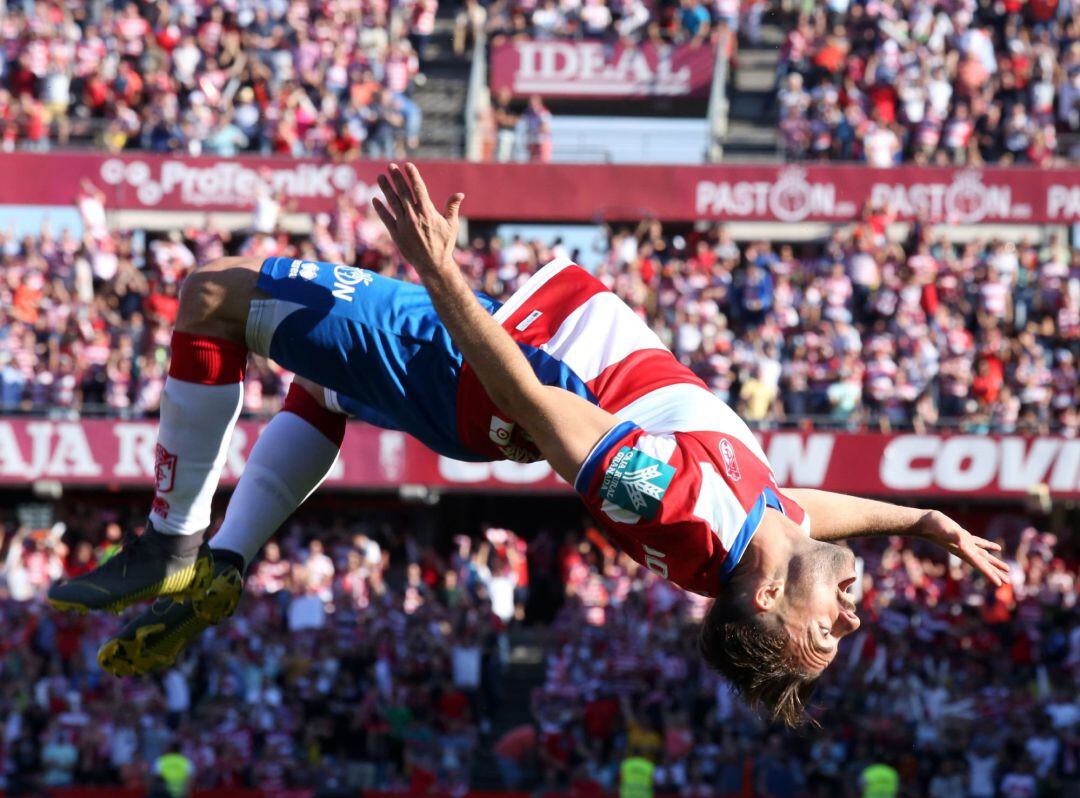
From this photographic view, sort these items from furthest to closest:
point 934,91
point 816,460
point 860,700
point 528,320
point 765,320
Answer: point 934,91 → point 765,320 → point 816,460 → point 860,700 → point 528,320

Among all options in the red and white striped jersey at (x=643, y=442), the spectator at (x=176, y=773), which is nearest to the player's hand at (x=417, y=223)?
the red and white striped jersey at (x=643, y=442)

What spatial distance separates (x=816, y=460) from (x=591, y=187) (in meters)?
4.70

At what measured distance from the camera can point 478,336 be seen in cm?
426

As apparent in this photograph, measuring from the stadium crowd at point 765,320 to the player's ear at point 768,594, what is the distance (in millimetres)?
11285

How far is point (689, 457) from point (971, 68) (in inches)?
625

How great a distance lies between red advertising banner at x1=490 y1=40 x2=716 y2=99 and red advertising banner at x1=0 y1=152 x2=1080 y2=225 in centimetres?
243

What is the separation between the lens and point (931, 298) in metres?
17.0

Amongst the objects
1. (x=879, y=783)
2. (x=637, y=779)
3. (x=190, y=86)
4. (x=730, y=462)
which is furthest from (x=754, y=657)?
(x=190, y=86)

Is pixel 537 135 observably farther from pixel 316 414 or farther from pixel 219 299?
pixel 219 299

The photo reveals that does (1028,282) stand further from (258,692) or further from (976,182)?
(258,692)

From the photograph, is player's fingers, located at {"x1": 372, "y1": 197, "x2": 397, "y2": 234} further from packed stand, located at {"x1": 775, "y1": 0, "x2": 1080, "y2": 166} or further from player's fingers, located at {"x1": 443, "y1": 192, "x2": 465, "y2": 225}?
packed stand, located at {"x1": 775, "y1": 0, "x2": 1080, "y2": 166}

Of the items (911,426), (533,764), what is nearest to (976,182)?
(911,426)

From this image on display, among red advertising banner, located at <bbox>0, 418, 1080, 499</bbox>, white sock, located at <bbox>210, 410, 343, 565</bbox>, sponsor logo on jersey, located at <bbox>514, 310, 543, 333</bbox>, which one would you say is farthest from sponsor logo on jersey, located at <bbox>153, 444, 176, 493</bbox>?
red advertising banner, located at <bbox>0, 418, 1080, 499</bbox>

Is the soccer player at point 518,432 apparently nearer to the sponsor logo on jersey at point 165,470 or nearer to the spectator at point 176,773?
the sponsor logo on jersey at point 165,470
